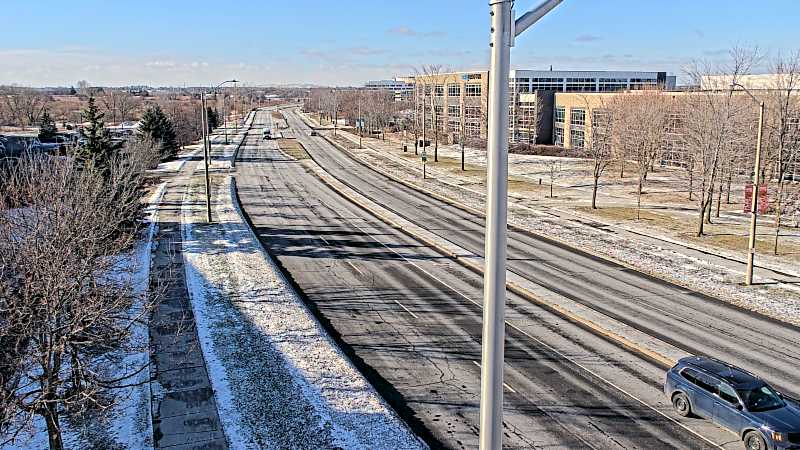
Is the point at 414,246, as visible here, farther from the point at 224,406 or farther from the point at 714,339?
the point at 224,406

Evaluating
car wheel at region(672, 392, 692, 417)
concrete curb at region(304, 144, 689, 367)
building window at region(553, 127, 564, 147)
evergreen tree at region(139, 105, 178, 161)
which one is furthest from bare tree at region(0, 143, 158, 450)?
building window at region(553, 127, 564, 147)

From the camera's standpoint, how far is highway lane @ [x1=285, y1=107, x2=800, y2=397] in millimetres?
19047

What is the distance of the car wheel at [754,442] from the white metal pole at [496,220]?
34.5ft

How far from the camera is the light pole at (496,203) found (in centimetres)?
510

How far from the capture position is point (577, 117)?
78562mm

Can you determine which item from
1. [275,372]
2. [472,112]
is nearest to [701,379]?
[275,372]

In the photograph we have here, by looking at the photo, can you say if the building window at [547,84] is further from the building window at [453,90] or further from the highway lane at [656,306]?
the highway lane at [656,306]

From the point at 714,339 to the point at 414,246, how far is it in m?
16.2

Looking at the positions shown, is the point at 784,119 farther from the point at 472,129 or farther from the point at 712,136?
the point at 472,129

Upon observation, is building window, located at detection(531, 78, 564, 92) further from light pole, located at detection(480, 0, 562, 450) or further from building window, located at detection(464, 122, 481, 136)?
light pole, located at detection(480, 0, 562, 450)

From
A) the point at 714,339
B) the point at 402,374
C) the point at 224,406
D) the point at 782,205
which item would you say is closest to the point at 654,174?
the point at 782,205

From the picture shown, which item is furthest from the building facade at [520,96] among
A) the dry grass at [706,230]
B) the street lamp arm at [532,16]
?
the street lamp arm at [532,16]

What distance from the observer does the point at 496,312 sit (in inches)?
217

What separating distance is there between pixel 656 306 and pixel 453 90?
276 ft
